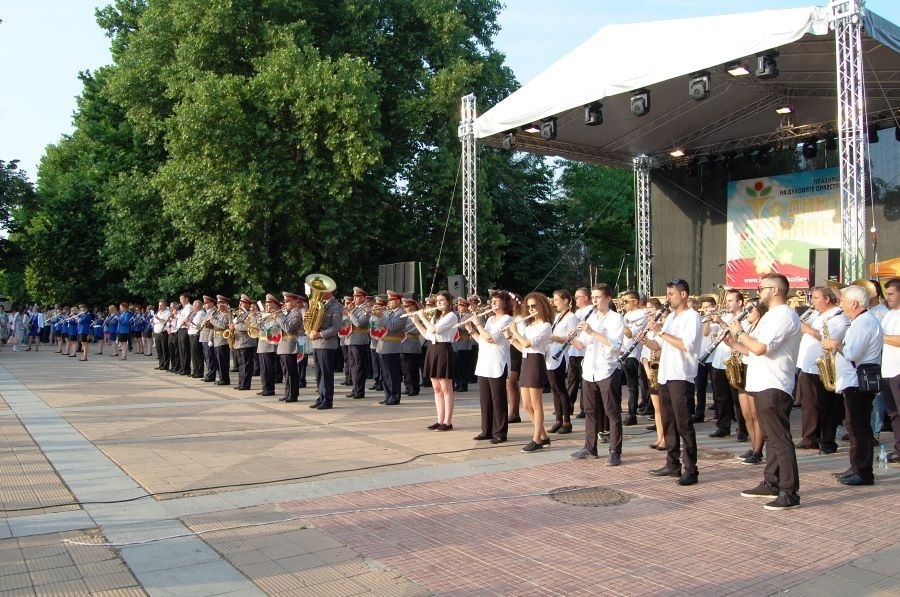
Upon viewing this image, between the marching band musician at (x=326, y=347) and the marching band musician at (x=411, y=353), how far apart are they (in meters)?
1.46

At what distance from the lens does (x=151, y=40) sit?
2425 centimetres

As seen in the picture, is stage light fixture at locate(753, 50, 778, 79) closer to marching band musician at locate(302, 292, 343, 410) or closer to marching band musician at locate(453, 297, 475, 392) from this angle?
marching band musician at locate(453, 297, 475, 392)

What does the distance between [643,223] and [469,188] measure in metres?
6.54

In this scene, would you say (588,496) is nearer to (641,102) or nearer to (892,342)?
(892,342)

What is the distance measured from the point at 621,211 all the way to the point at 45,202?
27.6m

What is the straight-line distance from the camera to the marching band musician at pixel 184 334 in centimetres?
1738

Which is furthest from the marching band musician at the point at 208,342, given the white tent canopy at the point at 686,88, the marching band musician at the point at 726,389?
the marching band musician at the point at 726,389

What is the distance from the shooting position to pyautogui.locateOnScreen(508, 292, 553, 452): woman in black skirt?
8742 mm

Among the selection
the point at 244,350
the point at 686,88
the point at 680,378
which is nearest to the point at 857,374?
the point at 680,378

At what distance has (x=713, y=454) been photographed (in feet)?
28.6

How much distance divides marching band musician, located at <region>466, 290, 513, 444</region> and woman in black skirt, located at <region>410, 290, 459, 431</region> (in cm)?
95

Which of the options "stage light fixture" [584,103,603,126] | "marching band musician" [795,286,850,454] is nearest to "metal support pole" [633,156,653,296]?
"stage light fixture" [584,103,603,126]

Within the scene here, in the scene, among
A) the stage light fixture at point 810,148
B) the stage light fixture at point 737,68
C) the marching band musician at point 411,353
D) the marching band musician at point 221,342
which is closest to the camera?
the stage light fixture at point 737,68

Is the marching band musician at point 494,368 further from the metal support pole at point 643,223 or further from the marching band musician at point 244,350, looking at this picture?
the metal support pole at point 643,223
